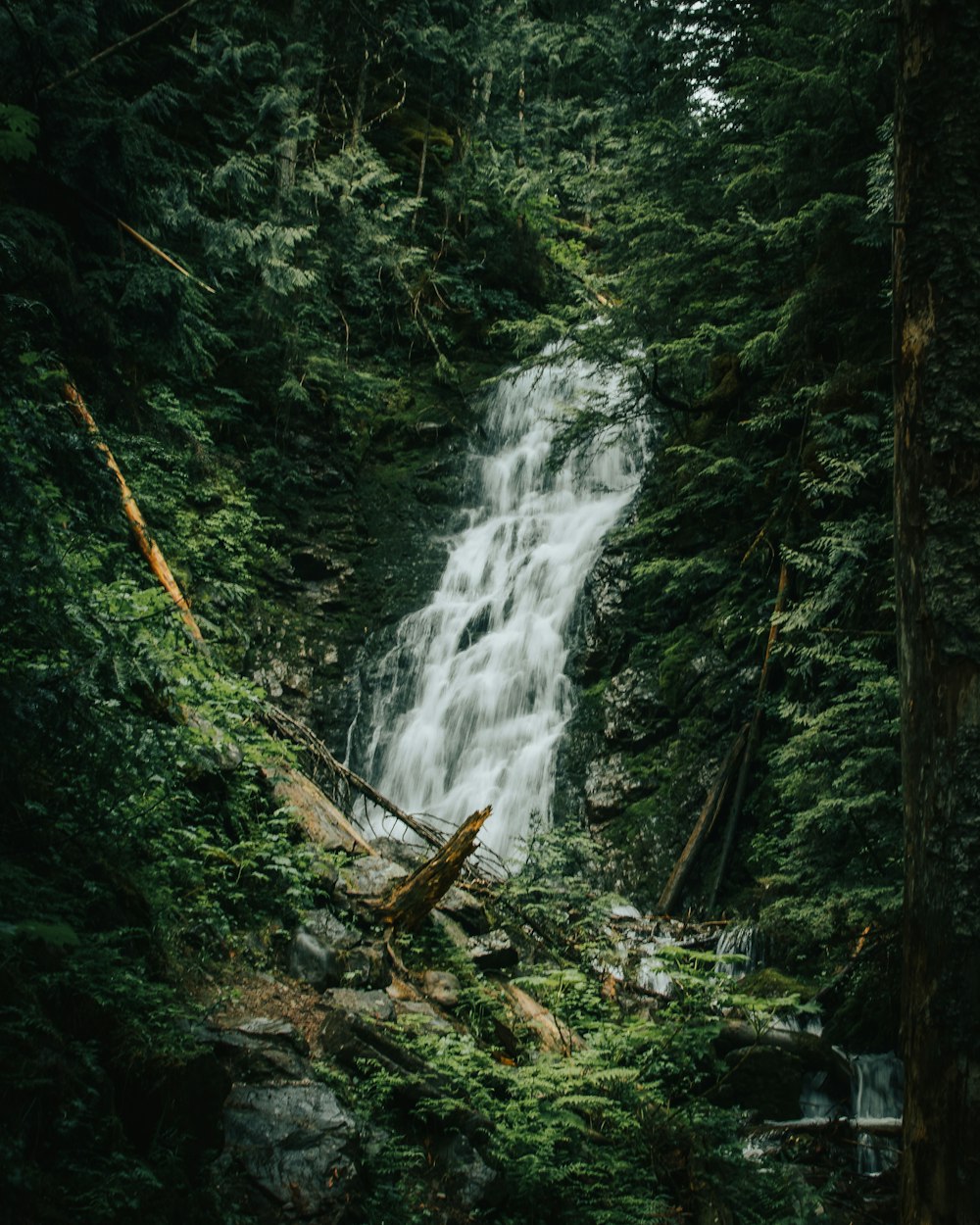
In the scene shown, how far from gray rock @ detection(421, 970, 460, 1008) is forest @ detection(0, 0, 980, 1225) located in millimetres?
24

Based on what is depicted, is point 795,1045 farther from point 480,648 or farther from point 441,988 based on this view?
point 480,648

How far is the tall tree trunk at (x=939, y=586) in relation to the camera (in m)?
2.40

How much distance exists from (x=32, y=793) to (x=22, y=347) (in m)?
2.12

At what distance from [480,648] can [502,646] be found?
0.41 m

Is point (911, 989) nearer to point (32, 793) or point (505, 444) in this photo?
point (32, 793)

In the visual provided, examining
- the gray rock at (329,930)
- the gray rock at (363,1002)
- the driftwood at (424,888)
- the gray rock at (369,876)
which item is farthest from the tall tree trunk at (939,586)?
the gray rock at (369,876)

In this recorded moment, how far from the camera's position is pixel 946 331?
2.80m

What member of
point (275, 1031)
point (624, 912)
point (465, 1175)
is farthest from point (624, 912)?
point (275, 1031)

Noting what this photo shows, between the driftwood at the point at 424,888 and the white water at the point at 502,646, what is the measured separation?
4085 mm

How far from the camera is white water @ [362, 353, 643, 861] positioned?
11.0 m

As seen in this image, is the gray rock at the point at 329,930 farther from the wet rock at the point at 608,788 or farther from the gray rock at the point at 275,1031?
the wet rock at the point at 608,788

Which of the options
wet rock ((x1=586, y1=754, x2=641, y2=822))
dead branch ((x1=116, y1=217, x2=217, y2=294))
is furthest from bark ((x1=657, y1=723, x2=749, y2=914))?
dead branch ((x1=116, y1=217, x2=217, y2=294))

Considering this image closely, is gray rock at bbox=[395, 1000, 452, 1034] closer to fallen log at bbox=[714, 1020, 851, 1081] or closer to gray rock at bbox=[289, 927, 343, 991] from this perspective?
gray rock at bbox=[289, 927, 343, 991]

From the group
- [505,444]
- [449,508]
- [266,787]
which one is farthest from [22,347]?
[505,444]
